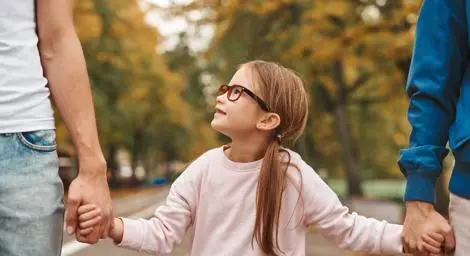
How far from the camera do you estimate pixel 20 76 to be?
2.41 m

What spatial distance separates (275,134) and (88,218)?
78 cm

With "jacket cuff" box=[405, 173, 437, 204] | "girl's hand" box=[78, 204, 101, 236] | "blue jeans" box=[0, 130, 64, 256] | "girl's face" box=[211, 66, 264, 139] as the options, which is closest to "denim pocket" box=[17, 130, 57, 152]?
"blue jeans" box=[0, 130, 64, 256]

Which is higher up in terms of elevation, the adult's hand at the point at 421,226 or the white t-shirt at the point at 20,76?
the white t-shirt at the point at 20,76

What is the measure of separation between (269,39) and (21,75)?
1544cm

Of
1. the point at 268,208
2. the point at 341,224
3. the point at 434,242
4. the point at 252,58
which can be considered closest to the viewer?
the point at 434,242

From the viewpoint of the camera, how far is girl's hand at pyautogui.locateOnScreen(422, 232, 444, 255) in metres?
2.79

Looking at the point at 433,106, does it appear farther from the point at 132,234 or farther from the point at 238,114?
the point at 132,234

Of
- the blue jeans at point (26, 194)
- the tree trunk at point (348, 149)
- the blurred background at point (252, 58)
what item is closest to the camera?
the blue jeans at point (26, 194)

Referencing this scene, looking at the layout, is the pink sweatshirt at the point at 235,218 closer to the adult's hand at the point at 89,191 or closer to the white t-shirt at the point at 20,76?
the adult's hand at the point at 89,191

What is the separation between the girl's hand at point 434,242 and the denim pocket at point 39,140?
4.04 ft

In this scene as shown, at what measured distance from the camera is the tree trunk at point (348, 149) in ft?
92.4

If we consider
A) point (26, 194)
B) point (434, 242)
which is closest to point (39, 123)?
point (26, 194)

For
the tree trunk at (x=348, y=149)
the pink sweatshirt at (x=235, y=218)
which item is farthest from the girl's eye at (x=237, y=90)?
the tree trunk at (x=348, y=149)

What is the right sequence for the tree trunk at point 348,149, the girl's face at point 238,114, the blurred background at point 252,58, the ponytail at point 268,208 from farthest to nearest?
the tree trunk at point 348,149, the blurred background at point 252,58, the girl's face at point 238,114, the ponytail at point 268,208
